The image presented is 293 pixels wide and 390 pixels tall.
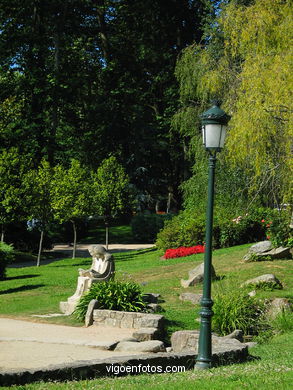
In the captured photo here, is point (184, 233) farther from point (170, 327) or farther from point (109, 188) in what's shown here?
point (170, 327)

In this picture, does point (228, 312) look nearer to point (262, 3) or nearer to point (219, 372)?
point (219, 372)

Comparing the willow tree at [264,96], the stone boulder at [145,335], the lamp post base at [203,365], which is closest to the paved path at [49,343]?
the stone boulder at [145,335]

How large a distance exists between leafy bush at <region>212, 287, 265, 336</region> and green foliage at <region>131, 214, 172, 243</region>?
77.9 ft

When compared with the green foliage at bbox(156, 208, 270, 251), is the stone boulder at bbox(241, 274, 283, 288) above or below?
below

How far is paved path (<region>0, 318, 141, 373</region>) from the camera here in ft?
29.4

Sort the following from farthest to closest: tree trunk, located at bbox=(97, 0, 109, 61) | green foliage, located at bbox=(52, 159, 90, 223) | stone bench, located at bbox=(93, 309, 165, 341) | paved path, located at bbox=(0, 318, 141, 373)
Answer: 1. tree trunk, located at bbox=(97, 0, 109, 61)
2. green foliage, located at bbox=(52, 159, 90, 223)
3. stone bench, located at bbox=(93, 309, 165, 341)
4. paved path, located at bbox=(0, 318, 141, 373)

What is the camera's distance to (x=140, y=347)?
1002 cm

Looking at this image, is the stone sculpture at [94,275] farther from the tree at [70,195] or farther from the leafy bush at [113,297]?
the tree at [70,195]

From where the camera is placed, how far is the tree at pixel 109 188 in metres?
32.0

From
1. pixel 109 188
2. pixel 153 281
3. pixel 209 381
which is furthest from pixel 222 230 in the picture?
pixel 209 381

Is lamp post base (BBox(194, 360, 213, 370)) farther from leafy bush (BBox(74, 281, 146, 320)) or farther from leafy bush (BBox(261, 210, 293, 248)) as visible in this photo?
leafy bush (BBox(261, 210, 293, 248))

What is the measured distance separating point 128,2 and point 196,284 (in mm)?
29256

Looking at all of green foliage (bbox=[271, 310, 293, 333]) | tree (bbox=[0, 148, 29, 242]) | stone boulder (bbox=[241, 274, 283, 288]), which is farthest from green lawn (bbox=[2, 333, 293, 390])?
tree (bbox=[0, 148, 29, 242])

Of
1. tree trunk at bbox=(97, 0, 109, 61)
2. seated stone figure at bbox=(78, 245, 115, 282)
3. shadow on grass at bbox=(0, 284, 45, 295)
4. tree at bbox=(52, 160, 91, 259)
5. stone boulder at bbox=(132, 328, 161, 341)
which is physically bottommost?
shadow on grass at bbox=(0, 284, 45, 295)
